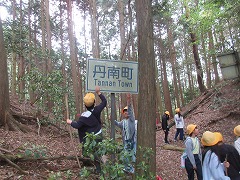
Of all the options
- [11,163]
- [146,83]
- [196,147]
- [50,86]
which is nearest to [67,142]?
[50,86]

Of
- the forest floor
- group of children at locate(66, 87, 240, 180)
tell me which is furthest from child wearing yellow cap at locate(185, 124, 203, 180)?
the forest floor

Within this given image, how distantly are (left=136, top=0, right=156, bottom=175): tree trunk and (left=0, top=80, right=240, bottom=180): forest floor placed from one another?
1.37 m

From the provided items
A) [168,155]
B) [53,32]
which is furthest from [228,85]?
[53,32]

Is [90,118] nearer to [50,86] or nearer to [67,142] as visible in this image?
[67,142]

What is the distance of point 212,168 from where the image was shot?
135 inches

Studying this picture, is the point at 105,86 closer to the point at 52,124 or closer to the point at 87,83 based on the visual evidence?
the point at 87,83

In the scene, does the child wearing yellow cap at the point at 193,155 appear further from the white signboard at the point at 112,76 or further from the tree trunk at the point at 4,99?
the tree trunk at the point at 4,99

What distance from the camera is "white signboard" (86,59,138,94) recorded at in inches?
168

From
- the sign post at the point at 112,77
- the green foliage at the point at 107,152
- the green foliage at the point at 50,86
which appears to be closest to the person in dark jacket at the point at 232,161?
the green foliage at the point at 107,152

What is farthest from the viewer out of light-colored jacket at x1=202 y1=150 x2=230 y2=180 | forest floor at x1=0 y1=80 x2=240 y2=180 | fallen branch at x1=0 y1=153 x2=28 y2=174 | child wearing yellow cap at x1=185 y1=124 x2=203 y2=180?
child wearing yellow cap at x1=185 y1=124 x2=203 y2=180

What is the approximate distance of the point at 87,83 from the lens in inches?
167

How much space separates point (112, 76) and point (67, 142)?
4.70 meters

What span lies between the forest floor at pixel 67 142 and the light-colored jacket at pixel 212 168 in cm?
192

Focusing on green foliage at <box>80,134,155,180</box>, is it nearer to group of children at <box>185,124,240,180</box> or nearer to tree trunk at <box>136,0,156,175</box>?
group of children at <box>185,124,240,180</box>
